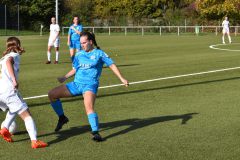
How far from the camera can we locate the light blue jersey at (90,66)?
7664 millimetres

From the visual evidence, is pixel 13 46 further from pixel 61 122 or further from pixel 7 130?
pixel 61 122

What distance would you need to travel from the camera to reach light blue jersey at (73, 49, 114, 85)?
7.66 metres

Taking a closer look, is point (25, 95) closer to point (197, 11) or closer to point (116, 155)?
point (116, 155)

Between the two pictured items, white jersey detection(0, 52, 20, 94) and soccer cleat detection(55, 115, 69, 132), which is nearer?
white jersey detection(0, 52, 20, 94)

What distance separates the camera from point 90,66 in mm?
7684

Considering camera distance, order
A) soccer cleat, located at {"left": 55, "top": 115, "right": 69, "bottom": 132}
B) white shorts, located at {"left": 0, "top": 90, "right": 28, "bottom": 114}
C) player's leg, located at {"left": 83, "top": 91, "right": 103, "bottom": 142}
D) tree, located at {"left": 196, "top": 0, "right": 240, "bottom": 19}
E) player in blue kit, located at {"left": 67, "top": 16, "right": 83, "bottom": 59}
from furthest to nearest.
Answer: tree, located at {"left": 196, "top": 0, "right": 240, "bottom": 19} < player in blue kit, located at {"left": 67, "top": 16, "right": 83, "bottom": 59} < soccer cleat, located at {"left": 55, "top": 115, "right": 69, "bottom": 132} < player's leg, located at {"left": 83, "top": 91, "right": 103, "bottom": 142} < white shorts, located at {"left": 0, "top": 90, "right": 28, "bottom": 114}

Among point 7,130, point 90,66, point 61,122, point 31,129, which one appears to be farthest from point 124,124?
point 7,130

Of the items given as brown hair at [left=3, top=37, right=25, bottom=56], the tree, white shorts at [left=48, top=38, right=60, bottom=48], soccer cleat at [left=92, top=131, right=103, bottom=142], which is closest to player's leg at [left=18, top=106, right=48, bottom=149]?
soccer cleat at [left=92, top=131, right=103, bottom=142]

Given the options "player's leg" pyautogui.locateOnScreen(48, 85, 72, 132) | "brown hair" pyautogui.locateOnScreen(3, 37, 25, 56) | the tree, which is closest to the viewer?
"brown hair" pyautogui.locateOnScreen(3, 37, 25, 56)

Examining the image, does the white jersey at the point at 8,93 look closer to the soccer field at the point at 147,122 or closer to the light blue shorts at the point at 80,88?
the soccer field at the point at 147,122

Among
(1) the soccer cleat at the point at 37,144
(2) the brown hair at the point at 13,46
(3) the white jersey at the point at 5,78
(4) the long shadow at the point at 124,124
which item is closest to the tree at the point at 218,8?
(4) the long shadow at the point at 124,124

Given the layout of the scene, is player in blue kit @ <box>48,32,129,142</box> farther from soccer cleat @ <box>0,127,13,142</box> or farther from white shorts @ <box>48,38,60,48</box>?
white shorts @ <box>48,38,60,48</box>

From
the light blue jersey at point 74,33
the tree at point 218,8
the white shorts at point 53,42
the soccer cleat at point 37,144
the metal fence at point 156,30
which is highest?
the tree at point 218,8

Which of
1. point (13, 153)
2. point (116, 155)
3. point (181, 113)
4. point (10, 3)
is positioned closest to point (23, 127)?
point (13, 153)
